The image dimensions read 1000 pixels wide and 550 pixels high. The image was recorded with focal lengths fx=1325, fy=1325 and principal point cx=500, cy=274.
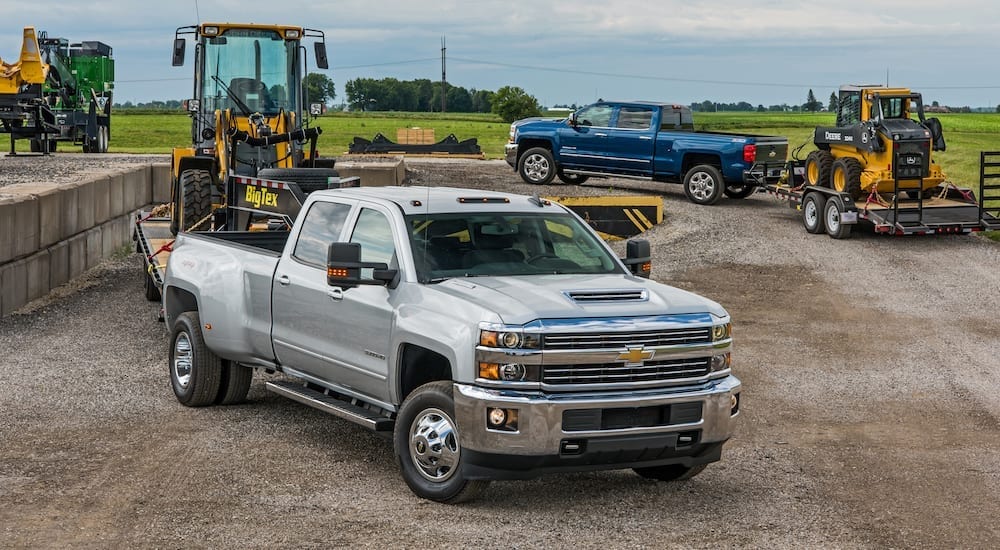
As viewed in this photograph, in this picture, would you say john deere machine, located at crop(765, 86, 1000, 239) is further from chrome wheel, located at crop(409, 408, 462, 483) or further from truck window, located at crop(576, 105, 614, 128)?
chrome wheel, located at crop(409, 408, 462, 483)

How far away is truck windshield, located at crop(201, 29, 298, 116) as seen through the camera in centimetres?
1981

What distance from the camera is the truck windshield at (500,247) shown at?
28.0 feet

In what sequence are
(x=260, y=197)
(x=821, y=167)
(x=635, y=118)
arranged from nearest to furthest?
(x=260, y=197) → (x=821, y=167) → (x=635, y=118)

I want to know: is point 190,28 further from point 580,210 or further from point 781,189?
point 781,189

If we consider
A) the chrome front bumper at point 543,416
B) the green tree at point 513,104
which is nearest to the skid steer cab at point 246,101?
the chrome front bumper at point 543,416

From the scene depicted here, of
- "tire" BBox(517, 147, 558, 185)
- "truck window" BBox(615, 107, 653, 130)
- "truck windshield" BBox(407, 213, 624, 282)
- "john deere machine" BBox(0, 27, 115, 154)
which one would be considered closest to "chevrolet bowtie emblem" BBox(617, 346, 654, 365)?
"truck windshield" BBox(407, 213, 624, 282)

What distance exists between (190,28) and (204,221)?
3821 millimetres

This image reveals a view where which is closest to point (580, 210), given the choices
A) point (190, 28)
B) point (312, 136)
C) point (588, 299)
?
point (312, 136)

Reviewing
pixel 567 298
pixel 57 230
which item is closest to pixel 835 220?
pixel 57 230

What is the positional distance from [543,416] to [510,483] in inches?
48.6

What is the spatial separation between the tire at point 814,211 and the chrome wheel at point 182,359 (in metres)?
15.7

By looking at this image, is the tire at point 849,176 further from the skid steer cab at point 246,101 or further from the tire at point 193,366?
the tire at point 193,366

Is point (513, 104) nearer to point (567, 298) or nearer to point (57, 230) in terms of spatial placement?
point (57, 230)

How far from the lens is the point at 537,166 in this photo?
100 ft
